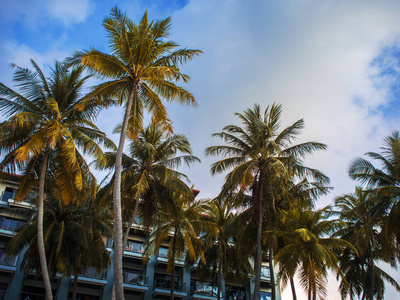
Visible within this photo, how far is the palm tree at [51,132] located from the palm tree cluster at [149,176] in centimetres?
5

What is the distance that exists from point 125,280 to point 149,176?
1583cm

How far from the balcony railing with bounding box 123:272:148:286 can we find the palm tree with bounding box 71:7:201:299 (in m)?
21.1

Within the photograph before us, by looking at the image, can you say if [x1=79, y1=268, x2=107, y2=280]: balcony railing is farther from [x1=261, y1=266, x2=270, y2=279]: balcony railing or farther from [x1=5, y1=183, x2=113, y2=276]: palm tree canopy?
[x1=261, y1=266, x2=270, y2=279]: balcony railing

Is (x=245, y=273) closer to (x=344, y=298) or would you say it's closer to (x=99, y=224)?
(x=344, y=298)

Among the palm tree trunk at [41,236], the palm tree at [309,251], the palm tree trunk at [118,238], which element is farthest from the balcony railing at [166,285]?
the palm tree trunk at [118,238]

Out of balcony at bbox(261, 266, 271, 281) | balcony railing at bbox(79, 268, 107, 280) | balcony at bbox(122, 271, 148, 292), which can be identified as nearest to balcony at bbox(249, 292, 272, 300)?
balcony at bbox(261, 266, 271, 281)

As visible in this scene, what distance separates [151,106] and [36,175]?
631 cm

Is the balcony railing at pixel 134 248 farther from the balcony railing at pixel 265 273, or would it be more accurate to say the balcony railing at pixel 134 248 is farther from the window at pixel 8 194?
the balcony railing at pixel 265 273

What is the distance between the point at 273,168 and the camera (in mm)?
19016

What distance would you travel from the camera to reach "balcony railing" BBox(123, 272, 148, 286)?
3291 cm

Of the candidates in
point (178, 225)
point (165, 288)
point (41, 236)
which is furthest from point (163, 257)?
point (41, 236)

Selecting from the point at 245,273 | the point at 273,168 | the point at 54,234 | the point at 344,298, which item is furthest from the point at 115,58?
the point at 344,298

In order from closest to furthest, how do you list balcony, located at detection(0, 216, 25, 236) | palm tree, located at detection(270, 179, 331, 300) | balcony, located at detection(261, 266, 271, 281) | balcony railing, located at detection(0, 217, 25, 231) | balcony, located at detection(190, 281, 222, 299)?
palm tree, located at detection(270, 179, 331, 300)
balcony, located at detection(0, 216, 25, 236)
balcony railing, located at detection(0, 217, 25, 231)
balcony, located at detection(190, 281, 222, 299)
balcony, located at detection(261, 266, 271, 281)

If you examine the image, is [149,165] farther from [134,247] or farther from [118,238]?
[134,247]
